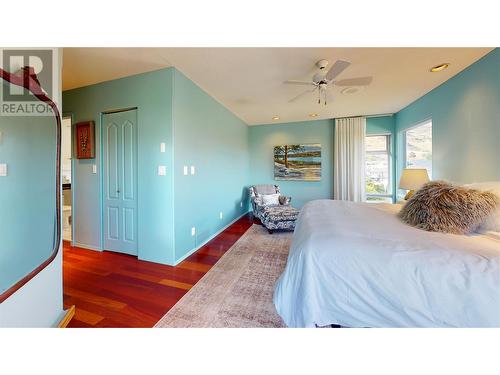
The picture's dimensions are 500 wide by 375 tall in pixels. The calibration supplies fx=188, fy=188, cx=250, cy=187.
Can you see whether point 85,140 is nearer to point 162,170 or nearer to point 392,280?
point 162,170

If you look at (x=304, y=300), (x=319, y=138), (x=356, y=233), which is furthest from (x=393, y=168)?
(x=304, y=300)

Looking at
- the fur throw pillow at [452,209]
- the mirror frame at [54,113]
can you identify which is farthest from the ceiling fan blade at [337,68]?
the mirror frame at [54,113]

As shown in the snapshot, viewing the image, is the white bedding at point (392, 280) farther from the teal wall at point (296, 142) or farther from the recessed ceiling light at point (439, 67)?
the teal wall at point (296, 142)

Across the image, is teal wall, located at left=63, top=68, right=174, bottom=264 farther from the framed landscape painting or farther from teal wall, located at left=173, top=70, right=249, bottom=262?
the framed landscape painting

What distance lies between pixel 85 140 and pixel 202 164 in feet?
5.30

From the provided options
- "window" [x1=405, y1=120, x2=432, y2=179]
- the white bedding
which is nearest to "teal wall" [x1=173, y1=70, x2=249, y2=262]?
the white bedding

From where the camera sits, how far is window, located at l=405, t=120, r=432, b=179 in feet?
10.4

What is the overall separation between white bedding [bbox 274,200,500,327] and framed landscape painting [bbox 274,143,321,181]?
3596mm

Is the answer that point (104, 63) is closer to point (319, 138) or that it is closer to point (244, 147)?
point (244, 147)

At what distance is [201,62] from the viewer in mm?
2098

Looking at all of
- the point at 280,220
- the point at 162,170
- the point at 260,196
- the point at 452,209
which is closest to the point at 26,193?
the point at 162,170

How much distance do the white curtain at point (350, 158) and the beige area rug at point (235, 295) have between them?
8.54 feet
